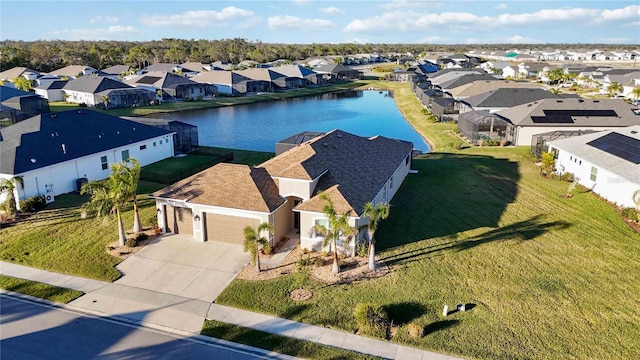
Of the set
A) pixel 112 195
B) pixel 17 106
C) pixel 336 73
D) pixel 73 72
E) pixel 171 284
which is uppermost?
pixel 73 72

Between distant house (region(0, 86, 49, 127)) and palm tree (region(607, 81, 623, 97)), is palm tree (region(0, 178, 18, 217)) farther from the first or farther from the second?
palm tree (region(607, 81, 623, 97))

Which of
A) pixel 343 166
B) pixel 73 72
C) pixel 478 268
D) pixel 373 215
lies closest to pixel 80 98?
pixel 73 72

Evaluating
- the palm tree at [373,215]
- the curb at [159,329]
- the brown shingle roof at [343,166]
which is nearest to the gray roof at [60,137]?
the curb at [159,329]

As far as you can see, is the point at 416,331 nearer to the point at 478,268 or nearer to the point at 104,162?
the point at 478,268

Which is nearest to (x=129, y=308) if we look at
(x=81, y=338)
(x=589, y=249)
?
(x=81, y=338)

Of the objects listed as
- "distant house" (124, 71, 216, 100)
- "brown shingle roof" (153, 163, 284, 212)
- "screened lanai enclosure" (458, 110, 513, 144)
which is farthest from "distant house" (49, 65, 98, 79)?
"brown shingle roof" (153, 163, 284, 212)

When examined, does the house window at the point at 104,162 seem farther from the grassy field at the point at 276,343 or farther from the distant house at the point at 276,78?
the distant house at the point at 276,78

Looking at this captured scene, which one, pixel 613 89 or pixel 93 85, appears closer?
pixel 93 85
